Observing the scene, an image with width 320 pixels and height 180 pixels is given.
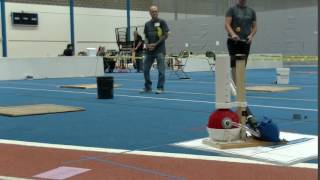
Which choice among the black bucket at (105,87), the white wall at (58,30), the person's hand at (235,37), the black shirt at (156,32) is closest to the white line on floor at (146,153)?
the person's hand at (235,37)

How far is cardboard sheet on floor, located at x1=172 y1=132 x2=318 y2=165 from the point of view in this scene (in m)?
4.14

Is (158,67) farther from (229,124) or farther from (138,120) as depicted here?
(229,124)

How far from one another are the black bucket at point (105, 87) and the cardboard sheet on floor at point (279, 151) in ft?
15.0

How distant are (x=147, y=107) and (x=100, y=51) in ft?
60.1

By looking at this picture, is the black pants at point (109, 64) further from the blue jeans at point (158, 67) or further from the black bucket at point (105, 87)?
the black bucket at point (105, 87)

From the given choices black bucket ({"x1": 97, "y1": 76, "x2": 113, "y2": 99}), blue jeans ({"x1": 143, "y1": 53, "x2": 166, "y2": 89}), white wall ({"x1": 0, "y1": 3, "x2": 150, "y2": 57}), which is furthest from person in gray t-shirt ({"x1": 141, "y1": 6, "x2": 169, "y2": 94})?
white wall ({"x1": 0, "y1": 3, "x2": 150, "y2": 57})

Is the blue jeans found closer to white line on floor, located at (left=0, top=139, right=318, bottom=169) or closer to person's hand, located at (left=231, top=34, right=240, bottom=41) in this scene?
person's hand, located at (left=231, top=34, right=240, bottom=41)

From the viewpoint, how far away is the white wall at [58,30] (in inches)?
1212

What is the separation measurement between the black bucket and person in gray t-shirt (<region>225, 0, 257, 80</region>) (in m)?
2.41

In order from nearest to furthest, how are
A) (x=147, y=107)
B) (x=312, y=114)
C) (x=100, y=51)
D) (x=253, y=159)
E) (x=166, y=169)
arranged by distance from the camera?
(x=166, y=169) < (x=253, y=159) < (x=312, y=114) < (x=147, y=107) < (x=100, y=51)

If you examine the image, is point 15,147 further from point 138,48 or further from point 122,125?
point 138,48

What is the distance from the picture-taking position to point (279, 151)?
4430 mm

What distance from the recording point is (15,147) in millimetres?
4691

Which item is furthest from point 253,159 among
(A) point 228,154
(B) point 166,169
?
Result: (B) point 166,169
